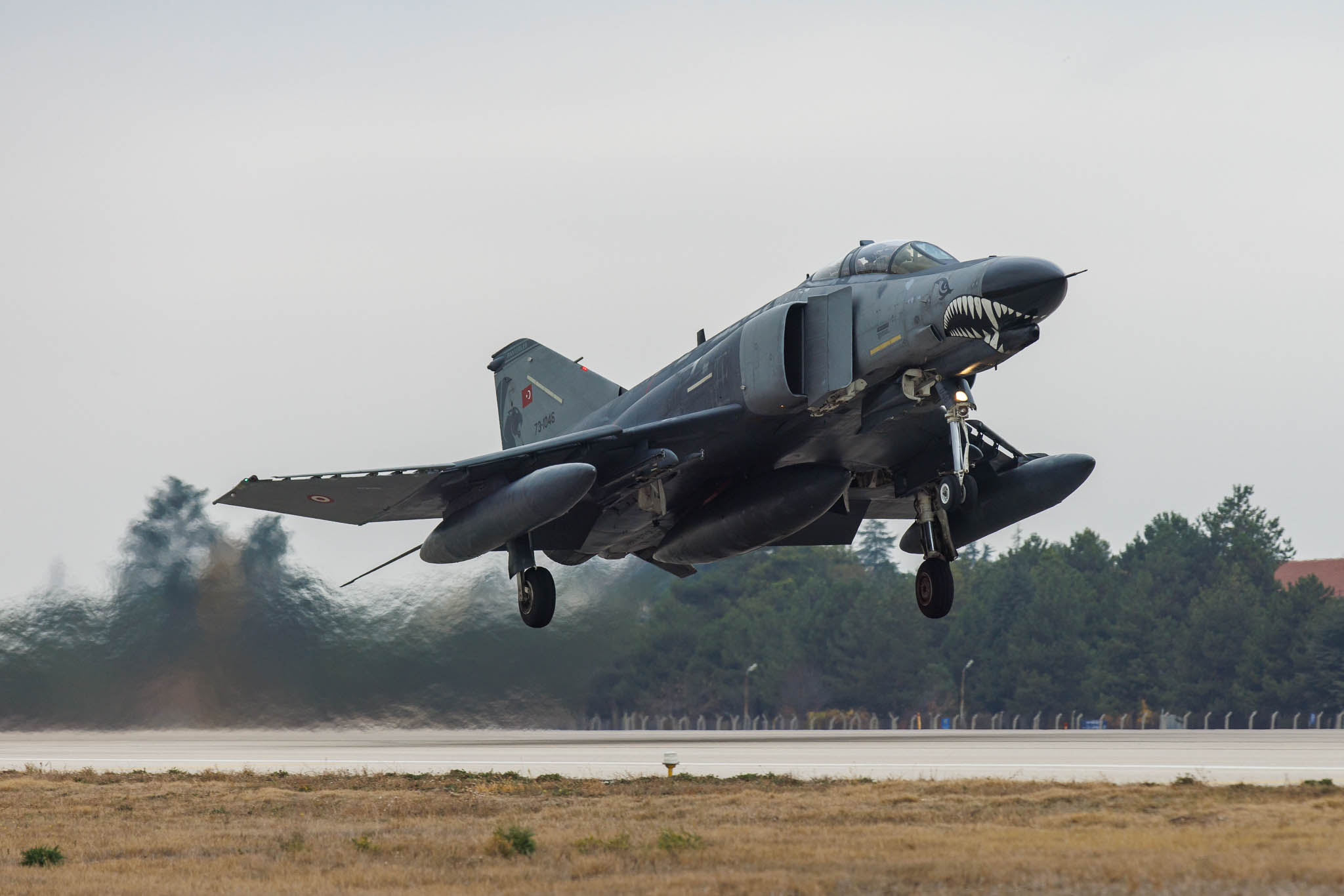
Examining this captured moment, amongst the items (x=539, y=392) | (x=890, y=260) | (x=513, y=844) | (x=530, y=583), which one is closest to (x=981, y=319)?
(x=890, y=260)

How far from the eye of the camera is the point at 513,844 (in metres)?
9.89

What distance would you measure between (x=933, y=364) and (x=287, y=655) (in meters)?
16.4

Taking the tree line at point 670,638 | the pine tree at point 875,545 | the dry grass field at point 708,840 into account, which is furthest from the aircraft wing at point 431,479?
the pine tree at point 875,545

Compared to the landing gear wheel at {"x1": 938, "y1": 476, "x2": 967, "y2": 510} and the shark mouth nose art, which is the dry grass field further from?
the shark mouth nose art

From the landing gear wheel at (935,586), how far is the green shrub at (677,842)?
9.58 m

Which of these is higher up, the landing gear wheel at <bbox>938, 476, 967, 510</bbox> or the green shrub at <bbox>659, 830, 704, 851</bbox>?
the landing gear wheel at <bbox>938, 476, 967, 510</bbox>

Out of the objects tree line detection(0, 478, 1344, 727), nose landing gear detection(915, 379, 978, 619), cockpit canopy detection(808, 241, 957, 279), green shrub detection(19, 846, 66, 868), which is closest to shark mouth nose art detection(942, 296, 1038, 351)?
cockpit canopy detection(808, 241, 957, 279)

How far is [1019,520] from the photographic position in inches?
790

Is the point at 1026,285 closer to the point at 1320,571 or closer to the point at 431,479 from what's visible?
the point at 431,479

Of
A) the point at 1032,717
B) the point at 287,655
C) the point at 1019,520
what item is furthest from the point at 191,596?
the point at 1032,717

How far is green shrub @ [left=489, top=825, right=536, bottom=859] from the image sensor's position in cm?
986

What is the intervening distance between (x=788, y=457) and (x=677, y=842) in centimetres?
969

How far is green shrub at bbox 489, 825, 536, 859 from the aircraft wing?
29.7ft

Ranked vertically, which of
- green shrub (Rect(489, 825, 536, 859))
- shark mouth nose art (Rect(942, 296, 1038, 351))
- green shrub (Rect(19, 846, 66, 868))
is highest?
shark mouth nose art (Rect(942, 296, 1038, 351))
